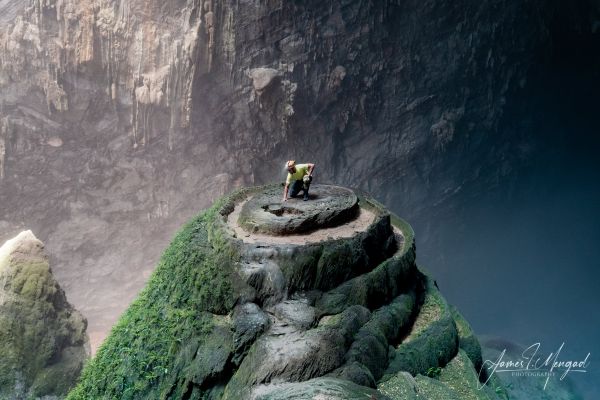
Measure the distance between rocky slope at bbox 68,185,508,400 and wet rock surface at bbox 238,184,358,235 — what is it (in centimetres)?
5

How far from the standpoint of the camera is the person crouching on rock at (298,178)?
13.4 m

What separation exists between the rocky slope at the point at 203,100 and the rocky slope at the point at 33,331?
10.9 m

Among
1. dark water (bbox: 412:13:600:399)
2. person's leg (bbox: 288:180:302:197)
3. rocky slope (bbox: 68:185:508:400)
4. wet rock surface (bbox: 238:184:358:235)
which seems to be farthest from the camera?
dark water (bbox: 412:13:600:399)

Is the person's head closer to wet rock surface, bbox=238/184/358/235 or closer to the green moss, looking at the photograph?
wet rock surface, bbox=238/184/358/235

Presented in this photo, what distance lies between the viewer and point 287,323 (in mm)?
10109

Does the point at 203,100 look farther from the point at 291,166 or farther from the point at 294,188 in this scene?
the point at 291,166

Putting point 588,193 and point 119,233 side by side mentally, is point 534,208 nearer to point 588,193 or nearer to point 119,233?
point 588,193

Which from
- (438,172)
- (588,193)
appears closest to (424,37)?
(438,172)

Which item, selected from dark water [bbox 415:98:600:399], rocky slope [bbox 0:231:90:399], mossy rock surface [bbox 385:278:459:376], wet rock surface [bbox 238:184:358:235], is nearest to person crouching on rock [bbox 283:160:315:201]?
wet rock surface [bbox 238:184:358:235]

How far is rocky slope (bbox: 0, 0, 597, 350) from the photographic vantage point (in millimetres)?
26469

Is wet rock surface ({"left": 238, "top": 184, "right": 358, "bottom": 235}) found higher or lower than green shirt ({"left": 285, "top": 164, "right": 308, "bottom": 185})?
lower

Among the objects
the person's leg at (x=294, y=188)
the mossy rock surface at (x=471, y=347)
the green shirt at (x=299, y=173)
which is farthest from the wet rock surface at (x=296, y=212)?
the mossy rock surface at (x=471, y=347)

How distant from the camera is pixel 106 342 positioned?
12391 mm

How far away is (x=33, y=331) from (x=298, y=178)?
1250cm
